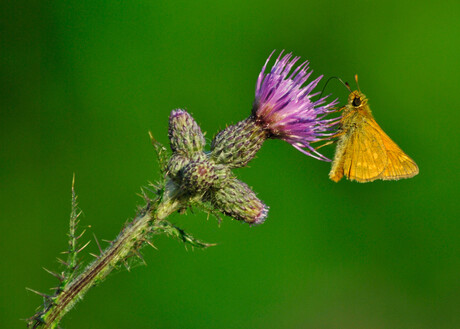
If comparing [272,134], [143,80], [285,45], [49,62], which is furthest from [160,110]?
[272,134]

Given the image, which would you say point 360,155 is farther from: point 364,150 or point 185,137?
point 185,137

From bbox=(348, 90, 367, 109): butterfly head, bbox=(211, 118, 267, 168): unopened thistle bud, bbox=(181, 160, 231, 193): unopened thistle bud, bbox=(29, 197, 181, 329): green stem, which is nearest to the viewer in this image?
bbox=(29, 197, 181, 329): green stem

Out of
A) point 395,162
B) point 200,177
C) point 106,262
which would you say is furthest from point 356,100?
point 106,262

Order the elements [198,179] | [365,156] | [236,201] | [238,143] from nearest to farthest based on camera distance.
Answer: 1. [198,179]
2. [236,201]
3. [238,143]
4. [365,156]

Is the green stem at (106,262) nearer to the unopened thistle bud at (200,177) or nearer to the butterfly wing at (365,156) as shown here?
the unopened thistle bud at (200,177)

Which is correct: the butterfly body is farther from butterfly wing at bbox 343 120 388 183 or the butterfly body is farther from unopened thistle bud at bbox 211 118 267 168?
unopened thistle bud at bbox 211 118 267 168

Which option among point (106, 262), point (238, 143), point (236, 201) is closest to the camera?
point (106, 262)

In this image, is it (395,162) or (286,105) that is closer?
(286,105)

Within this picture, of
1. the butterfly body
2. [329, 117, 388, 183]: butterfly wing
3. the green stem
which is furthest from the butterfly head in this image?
the green stem
